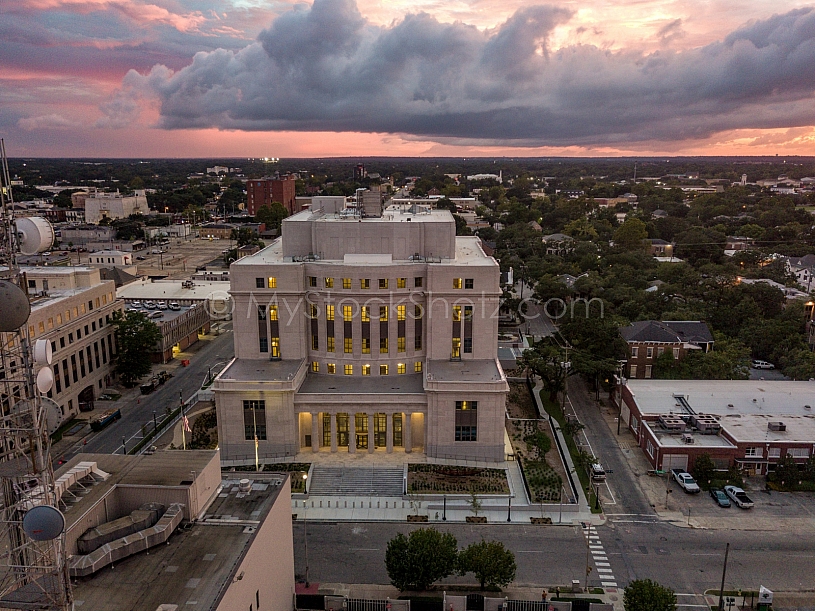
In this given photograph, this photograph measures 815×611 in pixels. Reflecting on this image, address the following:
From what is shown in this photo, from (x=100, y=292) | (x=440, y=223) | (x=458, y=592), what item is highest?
(x=440, y=223)

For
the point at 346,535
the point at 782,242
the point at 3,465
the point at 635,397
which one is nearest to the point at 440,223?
the point at 635,397

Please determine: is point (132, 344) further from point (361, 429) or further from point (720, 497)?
point (720, 497)

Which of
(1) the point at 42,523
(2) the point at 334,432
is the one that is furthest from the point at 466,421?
(1) the point at 42,523

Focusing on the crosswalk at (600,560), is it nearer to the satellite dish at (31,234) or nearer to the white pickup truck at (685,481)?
the white pickup truck at (685,481)

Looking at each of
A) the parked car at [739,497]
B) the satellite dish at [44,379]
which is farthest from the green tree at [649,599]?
the satellite dish at [44,379]

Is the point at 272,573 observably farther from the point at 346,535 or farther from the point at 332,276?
the point at 332,276
